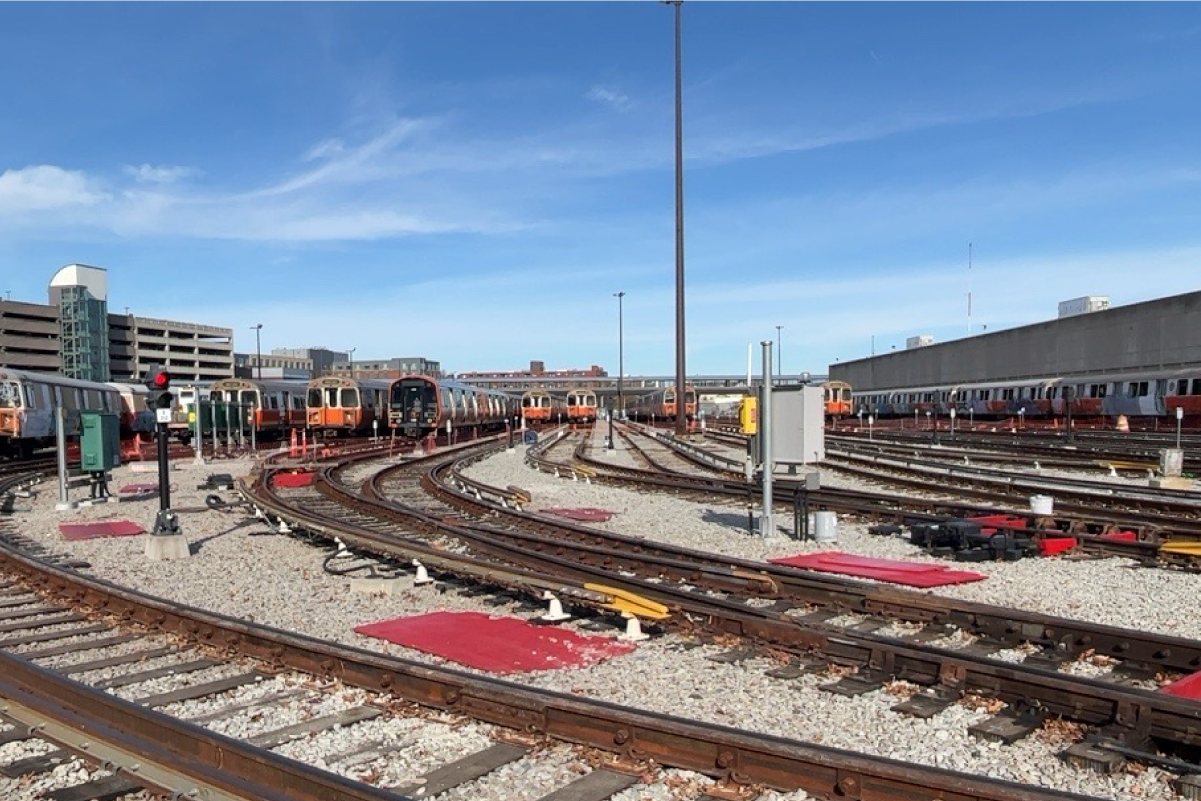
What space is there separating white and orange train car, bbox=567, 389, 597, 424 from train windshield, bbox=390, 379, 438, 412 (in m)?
27.1

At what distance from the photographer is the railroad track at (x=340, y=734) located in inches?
155

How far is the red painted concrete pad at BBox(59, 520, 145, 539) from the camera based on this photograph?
12734 millimetres

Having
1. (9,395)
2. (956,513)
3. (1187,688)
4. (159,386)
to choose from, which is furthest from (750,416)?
(9,395)

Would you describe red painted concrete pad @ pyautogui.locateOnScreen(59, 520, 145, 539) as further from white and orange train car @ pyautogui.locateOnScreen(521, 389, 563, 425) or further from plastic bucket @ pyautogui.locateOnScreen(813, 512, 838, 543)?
white and orange train car @ pyautogui.locateOnScreen(521, 389, 563, 425)

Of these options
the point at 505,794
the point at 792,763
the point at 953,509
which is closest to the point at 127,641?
the point at 505,794

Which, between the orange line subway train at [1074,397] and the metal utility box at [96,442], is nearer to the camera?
the metal utility box at [96,442]

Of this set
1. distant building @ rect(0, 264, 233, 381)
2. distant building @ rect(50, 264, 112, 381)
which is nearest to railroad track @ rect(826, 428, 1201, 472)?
distant building @ rect(0, 264, 233, 381)

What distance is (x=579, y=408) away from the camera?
219 feet

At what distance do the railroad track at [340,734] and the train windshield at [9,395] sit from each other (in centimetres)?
2445

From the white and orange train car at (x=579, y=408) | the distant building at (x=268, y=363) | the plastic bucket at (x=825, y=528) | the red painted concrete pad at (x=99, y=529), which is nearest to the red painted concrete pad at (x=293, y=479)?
the red painted concrete pad at (x=99, y=529)

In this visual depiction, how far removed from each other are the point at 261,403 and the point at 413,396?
6207mm

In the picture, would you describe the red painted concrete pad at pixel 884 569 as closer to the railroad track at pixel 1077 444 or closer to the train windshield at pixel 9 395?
the railroad track at pixel 1077 444

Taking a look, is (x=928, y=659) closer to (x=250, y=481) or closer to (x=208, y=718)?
(x=208, y=718)

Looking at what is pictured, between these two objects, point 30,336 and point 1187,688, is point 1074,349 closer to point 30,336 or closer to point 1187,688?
point 1187,688
